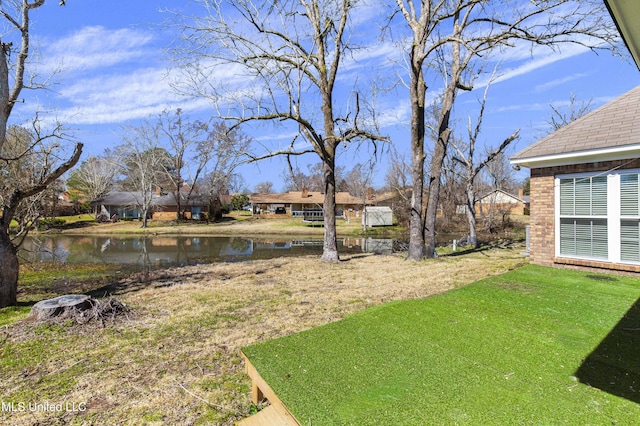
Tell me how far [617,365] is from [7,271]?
339 inches

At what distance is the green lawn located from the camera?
231cm

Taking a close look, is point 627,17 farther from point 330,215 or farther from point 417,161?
point 330,215

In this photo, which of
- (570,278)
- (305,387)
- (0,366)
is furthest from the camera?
(570,278)

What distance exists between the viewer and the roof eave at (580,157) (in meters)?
5.93

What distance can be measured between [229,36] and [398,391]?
918 cm

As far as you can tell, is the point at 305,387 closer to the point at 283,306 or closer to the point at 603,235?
the point at 283,306

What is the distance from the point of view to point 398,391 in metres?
2.55

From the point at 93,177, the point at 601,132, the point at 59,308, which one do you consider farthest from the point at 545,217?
the point at 93,177

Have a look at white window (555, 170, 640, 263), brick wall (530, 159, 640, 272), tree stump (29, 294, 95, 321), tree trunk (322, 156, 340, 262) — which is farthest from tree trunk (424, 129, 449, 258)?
tree stump (29, 294, 95, 321)

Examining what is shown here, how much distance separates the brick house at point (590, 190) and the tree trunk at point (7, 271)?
10.4 m

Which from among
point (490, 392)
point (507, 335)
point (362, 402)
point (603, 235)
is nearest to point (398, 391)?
point (362, 402)

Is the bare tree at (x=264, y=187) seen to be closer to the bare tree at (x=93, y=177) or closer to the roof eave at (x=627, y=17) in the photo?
the bare tree at (x=93, y=177)

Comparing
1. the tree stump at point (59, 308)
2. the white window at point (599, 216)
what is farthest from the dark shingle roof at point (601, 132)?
the tree stump at point (59, 308)

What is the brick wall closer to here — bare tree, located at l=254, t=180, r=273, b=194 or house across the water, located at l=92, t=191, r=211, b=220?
house across the water, located at l=92, t=191, r=211, b=220
